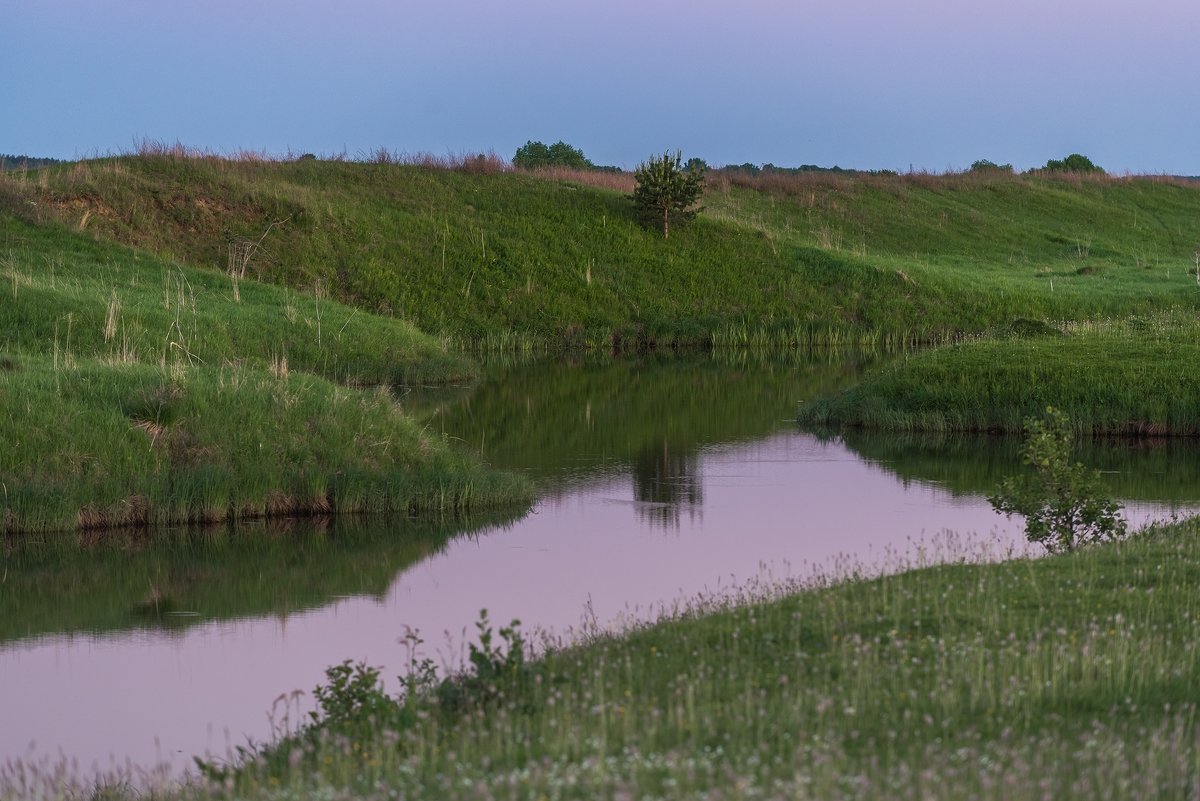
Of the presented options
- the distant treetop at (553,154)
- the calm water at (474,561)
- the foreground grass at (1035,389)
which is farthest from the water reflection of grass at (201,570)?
the distant treetop at (553,154)

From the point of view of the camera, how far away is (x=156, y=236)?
51938 millimetres

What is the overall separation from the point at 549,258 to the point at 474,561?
4224cm

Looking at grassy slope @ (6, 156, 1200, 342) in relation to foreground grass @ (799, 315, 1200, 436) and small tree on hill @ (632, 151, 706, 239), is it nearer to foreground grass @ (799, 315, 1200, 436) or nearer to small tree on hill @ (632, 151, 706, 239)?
small tree on hill @ (632, 151, 706, 239)

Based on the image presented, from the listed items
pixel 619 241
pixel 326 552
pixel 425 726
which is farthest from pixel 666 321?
pixel 425 726

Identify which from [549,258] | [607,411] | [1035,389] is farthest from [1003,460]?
[549,258]

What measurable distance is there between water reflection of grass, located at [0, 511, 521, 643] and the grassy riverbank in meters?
6.62

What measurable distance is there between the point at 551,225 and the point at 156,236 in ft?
60.0

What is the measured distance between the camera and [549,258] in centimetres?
6031

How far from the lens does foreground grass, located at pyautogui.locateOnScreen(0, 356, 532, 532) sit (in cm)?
1988

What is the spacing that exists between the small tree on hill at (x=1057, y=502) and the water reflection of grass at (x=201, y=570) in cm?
767

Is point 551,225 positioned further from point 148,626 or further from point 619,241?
point 148,626

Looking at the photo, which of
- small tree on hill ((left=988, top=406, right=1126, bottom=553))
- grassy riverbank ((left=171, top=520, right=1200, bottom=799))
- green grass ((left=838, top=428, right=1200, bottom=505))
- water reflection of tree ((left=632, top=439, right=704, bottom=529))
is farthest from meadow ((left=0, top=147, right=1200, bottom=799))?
water reflection of tree ((left=632, top=439, right=704, bottom=529))

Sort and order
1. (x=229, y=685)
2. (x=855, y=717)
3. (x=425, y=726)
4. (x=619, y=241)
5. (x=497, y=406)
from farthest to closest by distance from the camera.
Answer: (x=619, y=241), (x=497, y=406), (x=229, y=685), (x=425, y=726), (x=855, y=717)

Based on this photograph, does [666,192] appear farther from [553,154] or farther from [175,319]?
[553,154]
